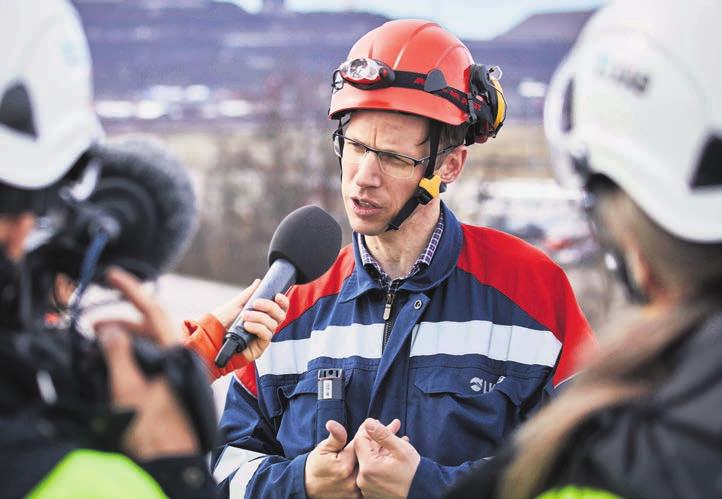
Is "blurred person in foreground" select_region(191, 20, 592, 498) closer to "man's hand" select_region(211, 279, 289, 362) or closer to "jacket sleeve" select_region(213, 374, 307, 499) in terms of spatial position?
"jacket sleeve" select_region(213, 374, 307, 499)

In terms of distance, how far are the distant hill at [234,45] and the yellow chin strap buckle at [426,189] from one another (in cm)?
1118

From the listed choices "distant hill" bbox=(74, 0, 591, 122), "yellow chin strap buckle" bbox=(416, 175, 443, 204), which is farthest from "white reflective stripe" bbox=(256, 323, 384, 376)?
"distant hill" bbox=(74, 0, 591, 122)

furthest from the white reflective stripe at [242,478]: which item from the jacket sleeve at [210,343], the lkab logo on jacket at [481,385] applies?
the lkab logo on jacket at [481,385]

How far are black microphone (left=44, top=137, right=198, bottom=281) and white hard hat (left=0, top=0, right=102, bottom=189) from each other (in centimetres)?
10

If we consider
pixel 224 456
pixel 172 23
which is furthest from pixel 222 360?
pixel 172 23

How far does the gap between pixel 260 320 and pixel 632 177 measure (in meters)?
1.29

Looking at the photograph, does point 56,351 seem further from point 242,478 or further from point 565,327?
point 565,327

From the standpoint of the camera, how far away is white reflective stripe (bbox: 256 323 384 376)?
2943 mm

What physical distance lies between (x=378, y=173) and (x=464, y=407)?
2.44 ft

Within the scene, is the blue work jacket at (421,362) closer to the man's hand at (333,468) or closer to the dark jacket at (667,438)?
the man's hand at (333,468)

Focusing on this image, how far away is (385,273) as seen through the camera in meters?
3.09

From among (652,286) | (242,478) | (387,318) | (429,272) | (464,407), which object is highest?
(652,286)

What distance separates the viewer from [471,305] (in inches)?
117

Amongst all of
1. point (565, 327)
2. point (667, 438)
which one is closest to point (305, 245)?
point (565, 327)
